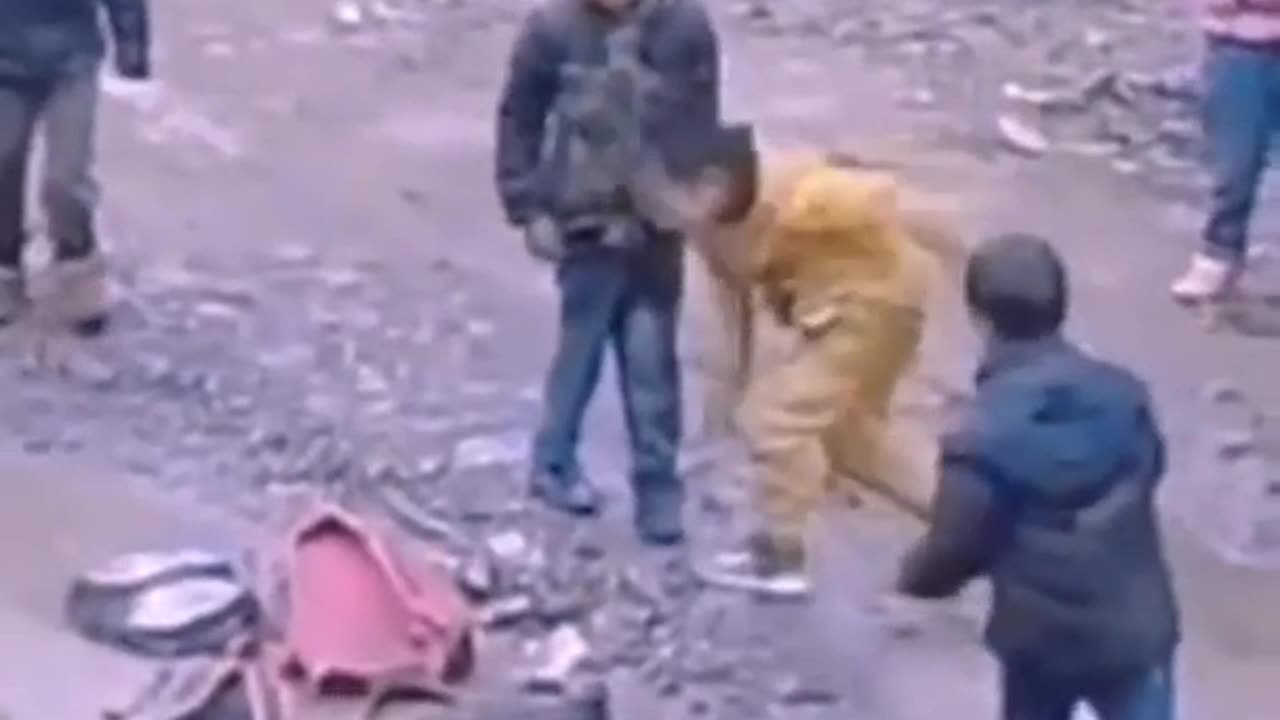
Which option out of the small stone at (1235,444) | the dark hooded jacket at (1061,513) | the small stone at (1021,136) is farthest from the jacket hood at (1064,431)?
the small stone at (1021,136)

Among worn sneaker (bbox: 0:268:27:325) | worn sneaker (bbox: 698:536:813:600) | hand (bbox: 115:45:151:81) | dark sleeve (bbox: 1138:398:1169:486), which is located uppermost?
dark sleeve (bbox: 1138:398:1169:486)

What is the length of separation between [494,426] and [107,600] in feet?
5.42

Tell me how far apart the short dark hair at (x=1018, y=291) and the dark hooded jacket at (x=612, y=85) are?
1633 millimetres

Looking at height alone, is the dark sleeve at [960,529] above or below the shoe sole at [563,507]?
above

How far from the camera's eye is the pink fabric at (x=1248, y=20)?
10.0 m

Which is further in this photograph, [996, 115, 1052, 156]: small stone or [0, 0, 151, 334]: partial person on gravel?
[996, 115, 1052, 156]: small stone

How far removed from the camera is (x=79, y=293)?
9.85 m

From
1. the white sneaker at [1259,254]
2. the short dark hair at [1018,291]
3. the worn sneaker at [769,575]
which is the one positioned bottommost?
the white sneaker at [1259,254]

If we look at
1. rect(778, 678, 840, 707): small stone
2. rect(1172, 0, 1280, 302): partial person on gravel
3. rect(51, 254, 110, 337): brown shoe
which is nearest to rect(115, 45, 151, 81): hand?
rect(51, 254, 110, 337): brown shoe

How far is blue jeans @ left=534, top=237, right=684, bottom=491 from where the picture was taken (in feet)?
26.7

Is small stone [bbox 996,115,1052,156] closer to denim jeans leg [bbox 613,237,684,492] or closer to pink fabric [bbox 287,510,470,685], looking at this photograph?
denim jeans leg [bbox 613,237,684,492]

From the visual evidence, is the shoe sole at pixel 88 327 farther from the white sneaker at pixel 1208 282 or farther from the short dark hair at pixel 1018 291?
the short dark hair at pixel 1018 291

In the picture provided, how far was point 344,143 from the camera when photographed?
1233 cm

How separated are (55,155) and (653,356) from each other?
2.37m
